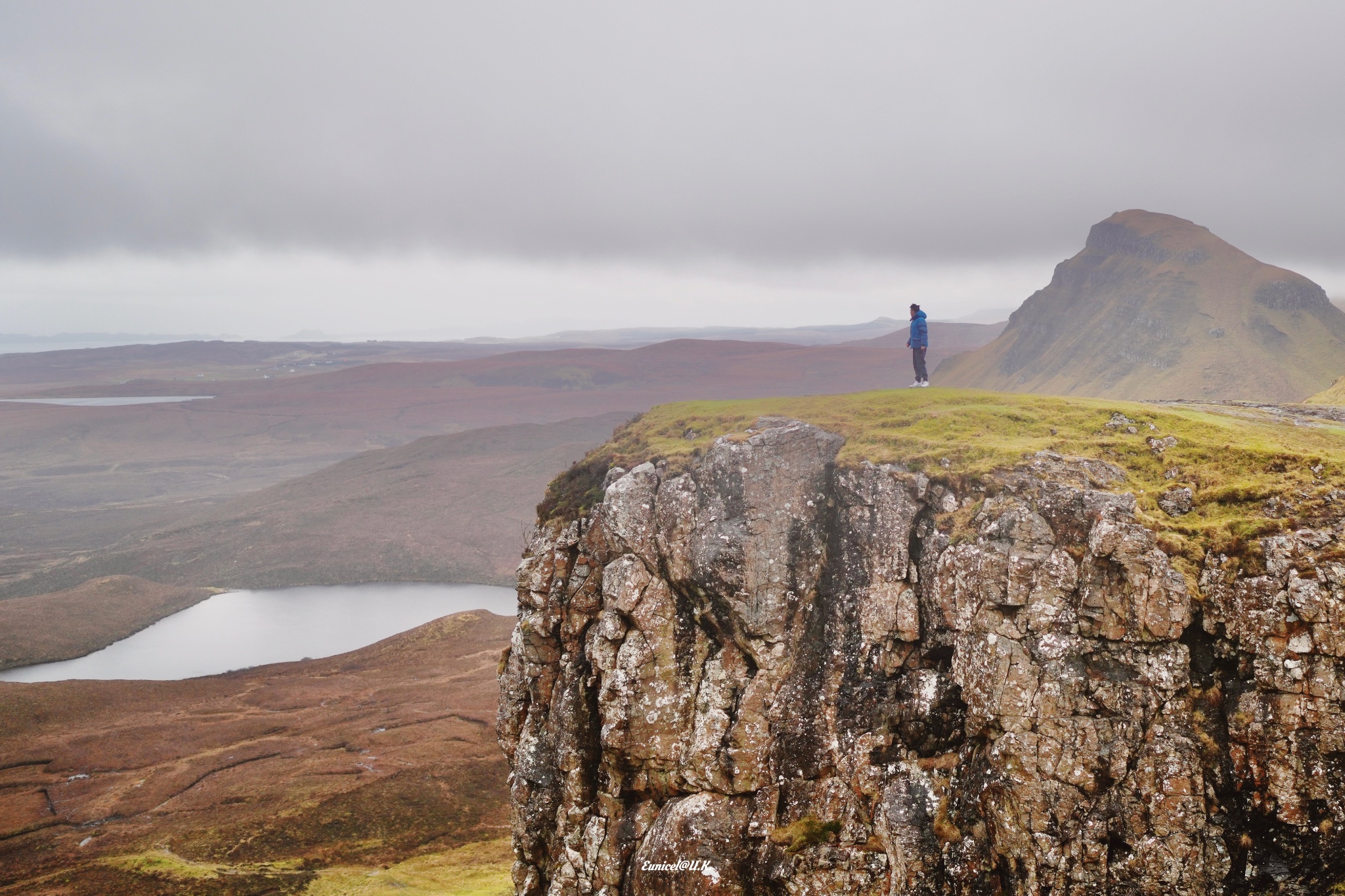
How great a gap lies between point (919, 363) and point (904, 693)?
13.7 meters

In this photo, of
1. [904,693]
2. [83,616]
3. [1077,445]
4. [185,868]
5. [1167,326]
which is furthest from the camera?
[1167,326]

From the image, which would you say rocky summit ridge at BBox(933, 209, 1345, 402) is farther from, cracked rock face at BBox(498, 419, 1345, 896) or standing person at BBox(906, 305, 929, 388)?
cracked rock face at BBox(498, 419, 1345, 896)

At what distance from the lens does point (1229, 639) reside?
42.4 ft

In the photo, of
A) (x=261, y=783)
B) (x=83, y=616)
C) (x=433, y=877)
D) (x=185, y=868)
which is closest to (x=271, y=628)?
(x=83, y=616)

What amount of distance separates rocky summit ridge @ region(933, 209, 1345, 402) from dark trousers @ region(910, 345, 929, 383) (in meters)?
90.6

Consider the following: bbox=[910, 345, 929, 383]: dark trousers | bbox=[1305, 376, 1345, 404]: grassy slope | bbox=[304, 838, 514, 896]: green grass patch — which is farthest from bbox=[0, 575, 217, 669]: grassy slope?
bbox=[1305, 376, 1345, 404]: grassy slope

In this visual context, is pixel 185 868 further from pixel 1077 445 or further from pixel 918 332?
pixel 1077 445

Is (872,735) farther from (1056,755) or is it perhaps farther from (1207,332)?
(1207,332)

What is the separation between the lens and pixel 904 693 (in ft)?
50.5

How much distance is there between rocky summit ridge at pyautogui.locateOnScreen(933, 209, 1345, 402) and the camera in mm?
98562

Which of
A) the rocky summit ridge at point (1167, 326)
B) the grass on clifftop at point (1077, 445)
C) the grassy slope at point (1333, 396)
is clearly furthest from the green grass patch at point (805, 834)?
the rocky summit ridge at point (1167, 326)

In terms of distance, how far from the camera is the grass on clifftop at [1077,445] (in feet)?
47.0

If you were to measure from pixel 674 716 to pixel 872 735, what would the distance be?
14.9ft

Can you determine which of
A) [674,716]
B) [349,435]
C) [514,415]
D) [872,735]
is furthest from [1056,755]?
[349,435]
